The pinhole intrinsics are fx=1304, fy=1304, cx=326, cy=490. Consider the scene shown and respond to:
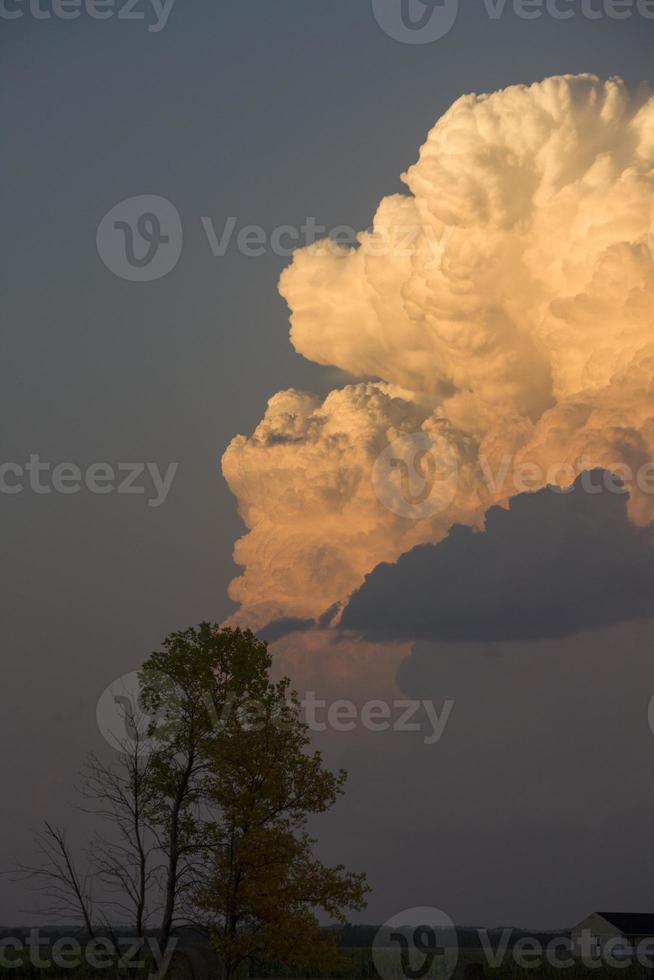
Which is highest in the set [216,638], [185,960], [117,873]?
[216,638]

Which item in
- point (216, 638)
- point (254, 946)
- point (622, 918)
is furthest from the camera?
point (622, 918)

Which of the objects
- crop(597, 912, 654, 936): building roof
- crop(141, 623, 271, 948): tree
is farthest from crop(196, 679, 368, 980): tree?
crop(597, 912, 654, 936): building roof

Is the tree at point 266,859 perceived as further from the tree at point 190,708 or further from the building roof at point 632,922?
the building roof at point 632,922

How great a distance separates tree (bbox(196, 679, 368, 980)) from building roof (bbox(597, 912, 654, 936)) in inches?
2653

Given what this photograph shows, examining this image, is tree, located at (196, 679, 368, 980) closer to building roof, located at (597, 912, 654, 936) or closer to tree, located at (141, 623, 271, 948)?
tree, located at (141, 623, 271, 948)

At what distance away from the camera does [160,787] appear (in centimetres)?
4278

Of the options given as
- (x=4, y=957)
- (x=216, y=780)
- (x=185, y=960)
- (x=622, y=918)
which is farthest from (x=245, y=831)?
(x=622, y=918)

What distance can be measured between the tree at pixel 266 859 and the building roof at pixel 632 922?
67.4 metres

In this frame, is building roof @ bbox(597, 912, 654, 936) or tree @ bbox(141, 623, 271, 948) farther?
building roof @ bbox(597, 912, 654, 936)

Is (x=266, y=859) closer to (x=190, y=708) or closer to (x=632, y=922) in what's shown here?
(x=190, y=708)

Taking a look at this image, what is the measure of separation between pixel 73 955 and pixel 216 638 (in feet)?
82.8

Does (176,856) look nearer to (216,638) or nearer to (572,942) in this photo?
(216,638)

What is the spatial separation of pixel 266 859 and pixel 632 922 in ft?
237

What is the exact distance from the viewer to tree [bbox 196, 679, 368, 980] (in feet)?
135
